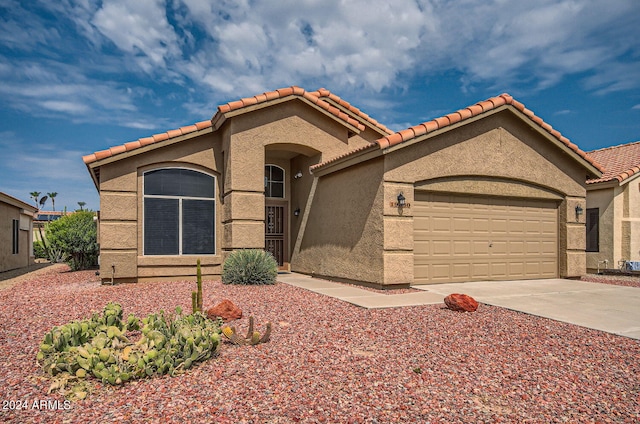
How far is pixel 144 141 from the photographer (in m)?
12.0

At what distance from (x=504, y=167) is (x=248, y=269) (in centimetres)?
717

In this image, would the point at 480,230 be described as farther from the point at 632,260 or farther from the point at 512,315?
the point at 632,260

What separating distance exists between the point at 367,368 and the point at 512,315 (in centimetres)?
378

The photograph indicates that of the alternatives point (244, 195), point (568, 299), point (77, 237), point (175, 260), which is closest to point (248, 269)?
point (244, 195)

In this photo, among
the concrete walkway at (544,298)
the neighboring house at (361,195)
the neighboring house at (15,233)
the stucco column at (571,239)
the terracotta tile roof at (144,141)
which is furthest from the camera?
the neighboring house at (15,233)

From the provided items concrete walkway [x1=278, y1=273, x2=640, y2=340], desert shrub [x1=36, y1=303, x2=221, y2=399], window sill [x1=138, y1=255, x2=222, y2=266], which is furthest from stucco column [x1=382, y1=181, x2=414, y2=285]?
desert shrub [x1=36, y1=303, x2=221, y2=399]

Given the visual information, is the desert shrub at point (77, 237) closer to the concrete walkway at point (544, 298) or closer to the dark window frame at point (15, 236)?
the dark window frame at point (15, 236)

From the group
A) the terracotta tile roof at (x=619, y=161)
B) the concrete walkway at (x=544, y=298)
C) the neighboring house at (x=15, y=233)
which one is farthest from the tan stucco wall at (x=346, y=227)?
the neighboring house at (x=15, y=233)

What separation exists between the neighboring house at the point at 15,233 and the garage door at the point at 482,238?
16521 millimetres

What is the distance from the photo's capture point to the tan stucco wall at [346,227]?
415 inches

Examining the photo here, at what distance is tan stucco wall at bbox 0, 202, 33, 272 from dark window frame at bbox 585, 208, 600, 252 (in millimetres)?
22560

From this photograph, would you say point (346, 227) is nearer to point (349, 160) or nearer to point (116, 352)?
point (349, 160)

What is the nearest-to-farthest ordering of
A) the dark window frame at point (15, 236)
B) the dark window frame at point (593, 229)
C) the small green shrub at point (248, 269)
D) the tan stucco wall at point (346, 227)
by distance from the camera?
1. the tan stucco wall at point (346, 227)
2. the small green shrub at point (248, 269)
3. the dark window frame at point (593, 229)
4. the dark window frame at point (15, 236)

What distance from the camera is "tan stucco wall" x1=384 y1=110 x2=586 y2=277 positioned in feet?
35.6
